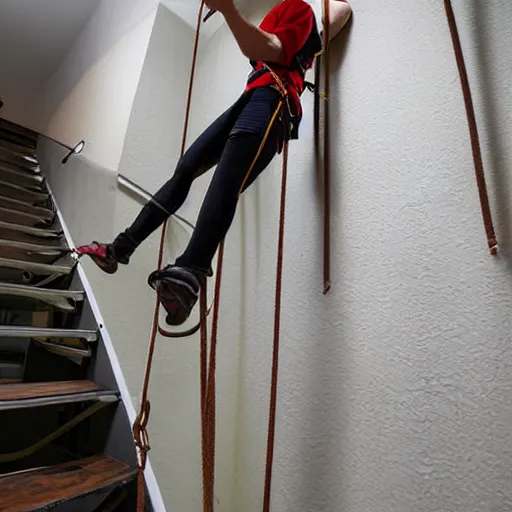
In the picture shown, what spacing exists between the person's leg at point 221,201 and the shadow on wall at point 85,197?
80cm

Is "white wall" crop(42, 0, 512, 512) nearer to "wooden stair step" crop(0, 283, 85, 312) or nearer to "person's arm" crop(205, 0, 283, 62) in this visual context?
"wooden stair step" crop(0, 283, 85, 312)

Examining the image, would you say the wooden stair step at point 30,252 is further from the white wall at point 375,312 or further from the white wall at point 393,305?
the white wall at point 393,305

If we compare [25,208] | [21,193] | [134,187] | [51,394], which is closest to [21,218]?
[25,208]

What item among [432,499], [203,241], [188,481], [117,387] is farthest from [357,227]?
[188,481]

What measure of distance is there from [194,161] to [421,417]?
0.74 metres

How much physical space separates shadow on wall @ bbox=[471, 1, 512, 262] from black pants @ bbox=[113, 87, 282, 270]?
43cm

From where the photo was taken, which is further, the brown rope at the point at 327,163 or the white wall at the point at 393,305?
the brown rope at the point at 327,163

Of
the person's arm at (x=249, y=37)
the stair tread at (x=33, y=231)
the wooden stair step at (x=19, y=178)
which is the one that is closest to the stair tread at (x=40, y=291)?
the stair tread at (x=33, y=231)

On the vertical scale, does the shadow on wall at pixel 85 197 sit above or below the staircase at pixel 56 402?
above

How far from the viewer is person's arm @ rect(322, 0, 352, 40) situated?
1032 mm

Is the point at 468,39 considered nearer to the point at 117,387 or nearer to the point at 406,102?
the point at 406,102

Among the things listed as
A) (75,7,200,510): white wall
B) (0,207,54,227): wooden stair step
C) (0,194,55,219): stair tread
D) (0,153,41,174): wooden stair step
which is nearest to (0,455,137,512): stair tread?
(75,7,200,510): white wall

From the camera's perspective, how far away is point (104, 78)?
1.90 m

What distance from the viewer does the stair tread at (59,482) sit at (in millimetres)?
608
